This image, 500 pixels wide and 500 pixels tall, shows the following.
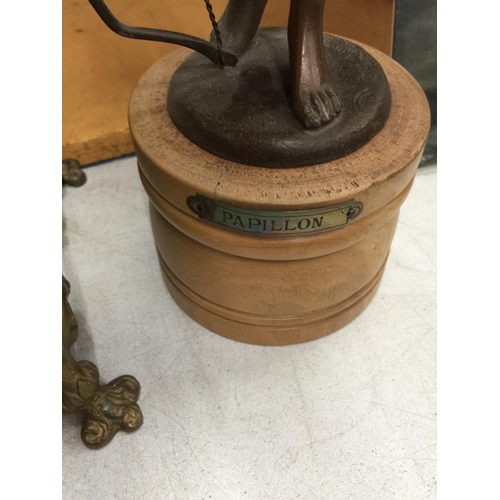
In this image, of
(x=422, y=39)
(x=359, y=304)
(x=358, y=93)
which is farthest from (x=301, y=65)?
(x=422, y=39)

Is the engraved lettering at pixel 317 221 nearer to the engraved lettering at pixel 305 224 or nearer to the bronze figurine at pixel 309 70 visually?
the engraved lettering at pixel 305 224

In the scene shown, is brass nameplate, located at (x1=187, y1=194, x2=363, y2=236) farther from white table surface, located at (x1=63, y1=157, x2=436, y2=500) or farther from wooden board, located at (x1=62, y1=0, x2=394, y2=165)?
wooden board, located at (x1=62, y1=0, x2=394, y2=165)

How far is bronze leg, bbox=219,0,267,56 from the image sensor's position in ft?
2.58

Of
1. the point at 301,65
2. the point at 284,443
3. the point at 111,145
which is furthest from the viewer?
the point at 111,145

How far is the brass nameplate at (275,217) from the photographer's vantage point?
658mm

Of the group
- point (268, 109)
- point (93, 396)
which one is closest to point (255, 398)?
point (93, 396)

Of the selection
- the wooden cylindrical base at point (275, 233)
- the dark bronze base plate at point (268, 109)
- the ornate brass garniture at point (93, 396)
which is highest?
the dark bronze base plate at point (268, 109)

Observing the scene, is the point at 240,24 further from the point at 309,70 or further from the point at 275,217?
the point at 275,217

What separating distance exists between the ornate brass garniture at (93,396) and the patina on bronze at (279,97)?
13.0 inches

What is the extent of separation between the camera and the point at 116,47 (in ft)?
3.97

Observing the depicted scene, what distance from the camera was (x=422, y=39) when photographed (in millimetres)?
1112

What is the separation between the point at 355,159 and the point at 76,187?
2.64 feet

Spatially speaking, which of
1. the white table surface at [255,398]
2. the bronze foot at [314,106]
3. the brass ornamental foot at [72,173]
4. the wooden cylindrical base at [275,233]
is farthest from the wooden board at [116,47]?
the bronze foot at [314,106]

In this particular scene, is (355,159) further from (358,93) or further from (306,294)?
(306,294)
